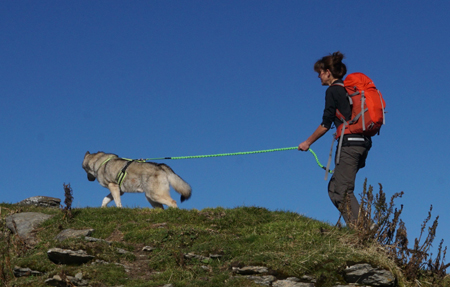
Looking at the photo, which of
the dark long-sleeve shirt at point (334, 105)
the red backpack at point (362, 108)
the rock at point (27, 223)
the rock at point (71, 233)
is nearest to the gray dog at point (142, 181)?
the rock at point (27, 223)

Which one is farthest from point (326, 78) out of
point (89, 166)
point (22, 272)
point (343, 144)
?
point (89, 166)

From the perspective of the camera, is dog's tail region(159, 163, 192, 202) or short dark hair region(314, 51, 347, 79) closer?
short dark hair region(314, 51, 347, 79)

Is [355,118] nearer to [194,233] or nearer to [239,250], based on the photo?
[239,250]

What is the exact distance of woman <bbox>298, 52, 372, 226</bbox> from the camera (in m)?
8.71

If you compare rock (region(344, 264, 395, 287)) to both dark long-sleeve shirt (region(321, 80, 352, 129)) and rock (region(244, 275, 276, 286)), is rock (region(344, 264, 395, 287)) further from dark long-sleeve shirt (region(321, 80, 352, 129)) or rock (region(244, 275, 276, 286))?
dark long-sleeve shirt (region(321, 80, 352, 129))

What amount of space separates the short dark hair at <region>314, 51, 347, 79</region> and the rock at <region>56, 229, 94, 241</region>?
5.73m

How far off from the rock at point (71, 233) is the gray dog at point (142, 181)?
14.5 ft

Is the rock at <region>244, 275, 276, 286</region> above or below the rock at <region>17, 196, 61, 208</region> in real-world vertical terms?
below

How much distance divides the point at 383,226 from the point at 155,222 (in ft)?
16.5

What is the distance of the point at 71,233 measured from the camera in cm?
1040

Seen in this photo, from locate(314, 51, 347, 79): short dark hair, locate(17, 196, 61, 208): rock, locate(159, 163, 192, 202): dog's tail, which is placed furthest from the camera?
locate(17, 196, 61, 208): rock

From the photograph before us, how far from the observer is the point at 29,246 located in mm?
10062

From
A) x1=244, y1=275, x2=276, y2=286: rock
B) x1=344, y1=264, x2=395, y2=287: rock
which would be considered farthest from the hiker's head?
A: x1=244, y1=275, x2=276, y2=286: rock

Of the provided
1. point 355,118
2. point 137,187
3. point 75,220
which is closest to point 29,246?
point 75,220
